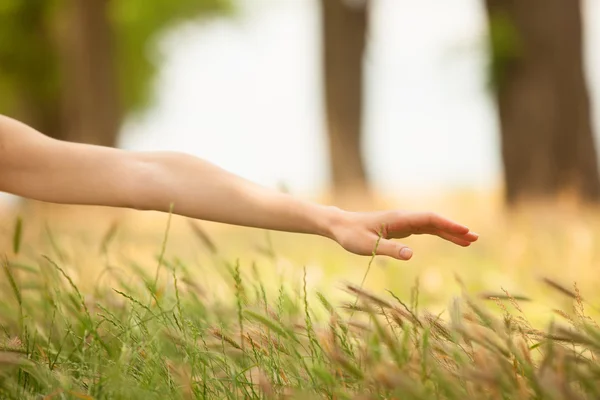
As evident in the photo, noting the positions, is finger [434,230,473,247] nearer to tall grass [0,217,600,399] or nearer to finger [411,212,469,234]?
finger [411,212,469,234]

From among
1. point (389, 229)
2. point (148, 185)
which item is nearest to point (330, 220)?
point (389, 229)

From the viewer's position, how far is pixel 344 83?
12.5 meters

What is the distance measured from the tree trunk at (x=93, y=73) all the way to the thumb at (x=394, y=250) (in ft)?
33.9

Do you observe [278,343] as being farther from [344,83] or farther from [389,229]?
[344,83]

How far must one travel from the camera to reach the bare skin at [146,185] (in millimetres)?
2172

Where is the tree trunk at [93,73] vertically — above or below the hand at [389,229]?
above

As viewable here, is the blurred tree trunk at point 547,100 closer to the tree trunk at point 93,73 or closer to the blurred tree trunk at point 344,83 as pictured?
the blurred tree trunk at point 344,83

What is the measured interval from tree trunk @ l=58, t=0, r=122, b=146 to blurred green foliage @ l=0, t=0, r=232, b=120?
305 cm

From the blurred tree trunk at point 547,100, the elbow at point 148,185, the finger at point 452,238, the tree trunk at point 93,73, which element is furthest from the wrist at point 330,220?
the tree trunk at point 93,73

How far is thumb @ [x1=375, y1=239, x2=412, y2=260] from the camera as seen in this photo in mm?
1908

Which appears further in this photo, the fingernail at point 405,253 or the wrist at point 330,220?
the wrist at point 330,220

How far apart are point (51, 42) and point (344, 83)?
26.3 feet

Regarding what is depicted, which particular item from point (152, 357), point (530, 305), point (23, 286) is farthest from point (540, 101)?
point (152, 357)

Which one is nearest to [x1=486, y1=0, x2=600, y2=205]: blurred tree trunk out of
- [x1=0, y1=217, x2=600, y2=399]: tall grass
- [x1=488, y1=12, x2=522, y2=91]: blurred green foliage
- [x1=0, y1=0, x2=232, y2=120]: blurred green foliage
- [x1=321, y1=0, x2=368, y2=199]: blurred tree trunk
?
[x1=488, y1=12, x2=522, y2=91]: blurred green foliage
